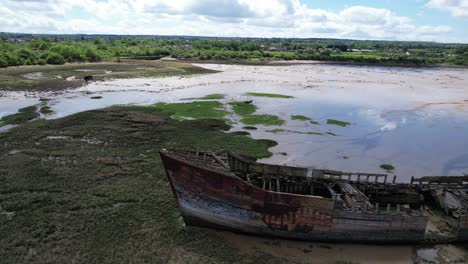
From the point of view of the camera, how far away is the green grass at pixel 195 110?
33062 millimetres

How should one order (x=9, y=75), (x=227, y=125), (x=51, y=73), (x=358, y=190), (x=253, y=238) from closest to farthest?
(x=253, y=238), (x=358, y=190), (x=227, y=125), (x=9, y=75), (x=51, y=73)

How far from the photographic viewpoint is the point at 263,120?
3288 centimetres

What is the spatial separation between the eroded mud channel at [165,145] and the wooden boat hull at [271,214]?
538mm

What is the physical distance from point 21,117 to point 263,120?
76.2 ft

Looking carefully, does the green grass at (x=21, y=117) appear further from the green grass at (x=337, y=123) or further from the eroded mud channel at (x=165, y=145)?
the green grass at (x=337, y=123)

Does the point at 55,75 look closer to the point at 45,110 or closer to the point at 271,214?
the point at 45,110

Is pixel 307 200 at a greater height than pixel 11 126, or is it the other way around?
pixel 307 200

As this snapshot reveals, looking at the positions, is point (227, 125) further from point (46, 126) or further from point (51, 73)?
point (51, 73)

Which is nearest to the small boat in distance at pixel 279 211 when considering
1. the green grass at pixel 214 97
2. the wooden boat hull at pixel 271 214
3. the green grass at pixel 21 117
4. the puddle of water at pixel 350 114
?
the wooden boat hull at pixel 271 214

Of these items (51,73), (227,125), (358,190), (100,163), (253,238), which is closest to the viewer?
(253,238)

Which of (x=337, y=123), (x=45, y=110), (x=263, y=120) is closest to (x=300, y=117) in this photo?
(x=337, y=123)

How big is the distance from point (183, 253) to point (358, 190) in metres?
8.56

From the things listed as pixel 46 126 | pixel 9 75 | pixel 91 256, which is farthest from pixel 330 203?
pixel 9 75

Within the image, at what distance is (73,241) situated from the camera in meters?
12.8
